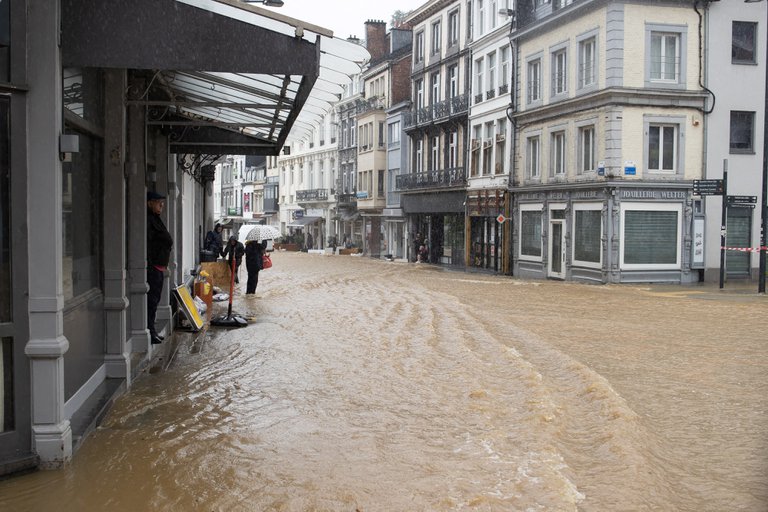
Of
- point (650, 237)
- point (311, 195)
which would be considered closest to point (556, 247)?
point (650, 237)

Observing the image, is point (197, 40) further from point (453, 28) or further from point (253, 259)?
point (453, 28)

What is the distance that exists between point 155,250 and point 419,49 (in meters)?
40.0

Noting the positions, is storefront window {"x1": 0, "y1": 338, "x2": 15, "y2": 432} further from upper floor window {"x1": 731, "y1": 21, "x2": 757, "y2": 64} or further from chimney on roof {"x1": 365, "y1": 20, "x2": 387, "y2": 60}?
chimney on roof {"x1": 365, "y1": 20, "x2": 387, "y2": 60}

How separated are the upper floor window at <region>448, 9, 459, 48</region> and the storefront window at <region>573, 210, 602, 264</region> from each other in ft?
54.2

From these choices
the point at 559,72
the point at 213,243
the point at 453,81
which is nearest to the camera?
the point at 213,243

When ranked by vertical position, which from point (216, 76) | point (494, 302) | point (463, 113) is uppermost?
point (463, 113)

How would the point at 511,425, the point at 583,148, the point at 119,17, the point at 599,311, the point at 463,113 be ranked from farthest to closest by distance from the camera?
the point at 463,113 → the point at 583,148 → the point at 599,311 → the point at 511,425 → the point at 119,17

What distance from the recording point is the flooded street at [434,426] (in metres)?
5.81

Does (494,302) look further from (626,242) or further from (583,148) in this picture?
(583,148)

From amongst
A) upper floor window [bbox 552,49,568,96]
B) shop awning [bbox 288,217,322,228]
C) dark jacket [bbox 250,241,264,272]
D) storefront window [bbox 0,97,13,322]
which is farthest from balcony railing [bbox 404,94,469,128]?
storefront window [bbox 0,97,13,322]

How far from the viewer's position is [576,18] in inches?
1184

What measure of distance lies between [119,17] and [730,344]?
34.8ft

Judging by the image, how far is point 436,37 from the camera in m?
46.6

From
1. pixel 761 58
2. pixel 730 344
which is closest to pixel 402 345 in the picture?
pixel 730 344
